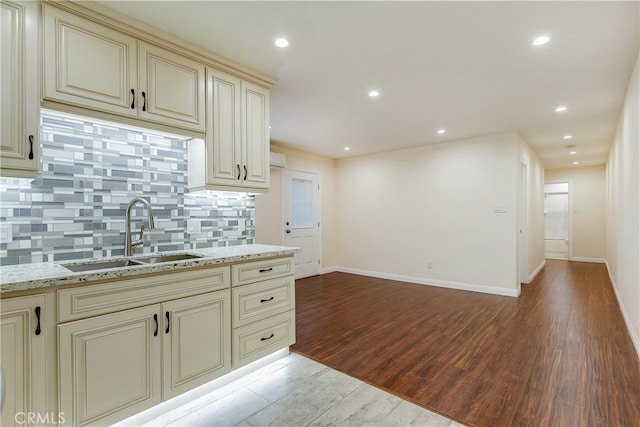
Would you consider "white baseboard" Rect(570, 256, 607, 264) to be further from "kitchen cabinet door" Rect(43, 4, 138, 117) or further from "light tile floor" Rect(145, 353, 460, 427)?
"kitchen cabinet door" Rect(43, 4, 138, 117)

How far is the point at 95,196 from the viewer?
206 cm

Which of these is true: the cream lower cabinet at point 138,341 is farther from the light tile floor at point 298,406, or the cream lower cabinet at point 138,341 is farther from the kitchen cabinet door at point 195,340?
the light tile floor at point 298,406

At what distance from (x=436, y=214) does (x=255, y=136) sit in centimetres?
372

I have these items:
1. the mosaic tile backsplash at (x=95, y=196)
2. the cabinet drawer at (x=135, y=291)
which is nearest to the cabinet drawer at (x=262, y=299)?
the cabinet drawer at (x=135, y=291)

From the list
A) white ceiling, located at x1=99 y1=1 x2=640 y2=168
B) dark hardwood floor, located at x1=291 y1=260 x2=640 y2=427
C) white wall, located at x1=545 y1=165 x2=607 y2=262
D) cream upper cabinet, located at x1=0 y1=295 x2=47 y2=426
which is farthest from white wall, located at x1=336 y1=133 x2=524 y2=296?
cream upper cabinet, located at x1=0 y1=295 x2=47 y2=426

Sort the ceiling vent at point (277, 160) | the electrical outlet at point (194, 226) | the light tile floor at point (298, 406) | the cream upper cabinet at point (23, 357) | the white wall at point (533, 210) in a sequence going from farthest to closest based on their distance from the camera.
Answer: the white wall at point (533, 210) < the ceiling vent at point (277, 160) < the electrical outlet at point (194, 226) < the light tile floor at point (298, 406) < the cream upper cabinet at point (23, 357)

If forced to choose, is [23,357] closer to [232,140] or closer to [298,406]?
[298,406]

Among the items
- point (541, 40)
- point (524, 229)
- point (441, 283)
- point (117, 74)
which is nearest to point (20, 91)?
point (117, 74)

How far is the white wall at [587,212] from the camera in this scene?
7.50m

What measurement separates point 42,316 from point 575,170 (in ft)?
33.6

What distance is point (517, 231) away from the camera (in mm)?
4516

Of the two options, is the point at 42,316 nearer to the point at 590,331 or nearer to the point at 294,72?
the point at 294,72

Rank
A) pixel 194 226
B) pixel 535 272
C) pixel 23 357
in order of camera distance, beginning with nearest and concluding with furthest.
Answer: pixel 23 357 < pixel 194 226 < pixel 535 272

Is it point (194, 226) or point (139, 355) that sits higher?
point (194, 226)
